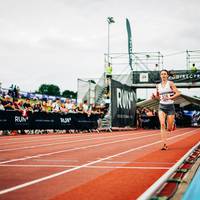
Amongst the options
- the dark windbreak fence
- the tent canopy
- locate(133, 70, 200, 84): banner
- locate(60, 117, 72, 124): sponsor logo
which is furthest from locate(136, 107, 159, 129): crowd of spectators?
locate(60, 117, 72, 124): sponsor logo

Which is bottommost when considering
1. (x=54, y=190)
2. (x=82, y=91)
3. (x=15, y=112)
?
(x=54, y=190)

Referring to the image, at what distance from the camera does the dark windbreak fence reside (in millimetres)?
19664

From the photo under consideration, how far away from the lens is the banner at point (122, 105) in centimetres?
2627

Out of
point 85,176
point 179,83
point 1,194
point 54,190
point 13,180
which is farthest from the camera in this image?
point 179,83

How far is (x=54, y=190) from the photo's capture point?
4539 millimetres

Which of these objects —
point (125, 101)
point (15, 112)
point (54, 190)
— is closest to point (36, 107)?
point (15, 112)

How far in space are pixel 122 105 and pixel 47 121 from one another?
7.80 meters

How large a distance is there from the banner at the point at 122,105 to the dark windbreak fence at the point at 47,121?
1470 millimetres

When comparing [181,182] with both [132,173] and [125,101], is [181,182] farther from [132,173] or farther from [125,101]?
[125,101]

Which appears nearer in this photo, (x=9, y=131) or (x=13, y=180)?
(x=13, y=180)

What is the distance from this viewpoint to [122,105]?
93.0ft

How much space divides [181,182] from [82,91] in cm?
2451

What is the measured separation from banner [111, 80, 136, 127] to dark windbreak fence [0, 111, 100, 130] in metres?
1.47

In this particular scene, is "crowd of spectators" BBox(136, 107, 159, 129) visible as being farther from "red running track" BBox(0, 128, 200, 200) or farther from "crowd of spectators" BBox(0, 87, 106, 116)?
"red running track" BBox(0, 128, 200, 200)
